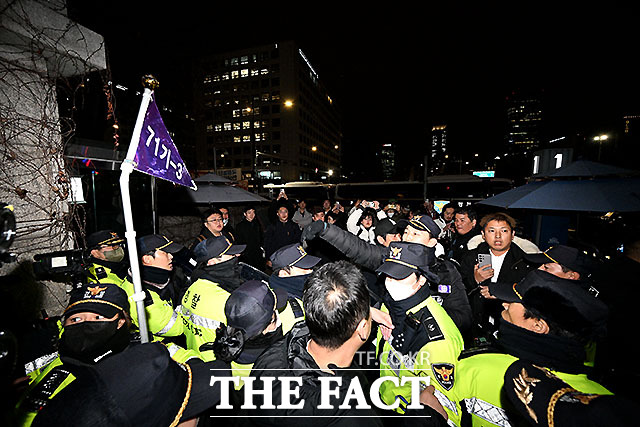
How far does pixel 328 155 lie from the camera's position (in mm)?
95438

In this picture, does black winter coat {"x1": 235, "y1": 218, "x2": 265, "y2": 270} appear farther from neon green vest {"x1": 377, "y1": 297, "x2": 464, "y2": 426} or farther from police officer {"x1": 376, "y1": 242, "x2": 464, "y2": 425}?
neon green vest {"x1": 377, "y1": 297, "x2": 464, "y2": 426}

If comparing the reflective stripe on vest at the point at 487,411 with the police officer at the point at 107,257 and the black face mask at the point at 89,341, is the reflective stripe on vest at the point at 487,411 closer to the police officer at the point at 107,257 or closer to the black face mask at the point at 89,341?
the black face mask at the point at 89,341

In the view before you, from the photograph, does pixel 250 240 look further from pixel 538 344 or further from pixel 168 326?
pixel 538 344

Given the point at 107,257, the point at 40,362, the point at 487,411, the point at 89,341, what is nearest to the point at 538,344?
the point at 487,411

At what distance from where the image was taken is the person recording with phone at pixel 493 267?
384cm

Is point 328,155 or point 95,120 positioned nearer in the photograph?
point 95,120

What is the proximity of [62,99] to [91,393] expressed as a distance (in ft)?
17.6

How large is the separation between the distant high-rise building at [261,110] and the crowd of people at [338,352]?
192 feet

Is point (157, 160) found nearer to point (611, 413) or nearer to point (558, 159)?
point (611, 413)

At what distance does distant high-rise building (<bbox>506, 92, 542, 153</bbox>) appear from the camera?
169788 millimetres

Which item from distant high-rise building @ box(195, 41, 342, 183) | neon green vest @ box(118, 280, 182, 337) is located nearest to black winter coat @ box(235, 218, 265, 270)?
neon green vest @ box(118, 280, 182, 337)

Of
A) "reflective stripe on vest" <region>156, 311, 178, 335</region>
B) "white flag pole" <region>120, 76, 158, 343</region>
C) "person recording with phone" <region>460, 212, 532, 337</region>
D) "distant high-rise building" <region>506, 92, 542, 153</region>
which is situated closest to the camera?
"white flag pole" <region>120, 76, 158, 343</region>

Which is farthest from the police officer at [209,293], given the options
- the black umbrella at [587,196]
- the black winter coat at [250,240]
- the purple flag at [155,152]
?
the black umbrella at [587,196]

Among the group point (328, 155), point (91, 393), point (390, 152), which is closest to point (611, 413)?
point (91, 393)
